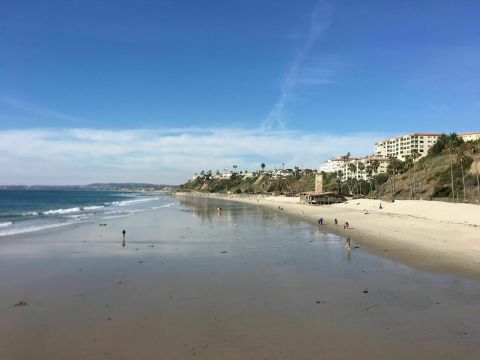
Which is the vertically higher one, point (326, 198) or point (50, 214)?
point (326, 198)

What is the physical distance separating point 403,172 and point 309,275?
3651 inches

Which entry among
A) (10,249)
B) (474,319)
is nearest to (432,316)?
(474,319)

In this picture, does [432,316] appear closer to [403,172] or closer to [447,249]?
[447,249]

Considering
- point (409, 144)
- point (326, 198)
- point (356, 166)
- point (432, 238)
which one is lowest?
point (432, 238)

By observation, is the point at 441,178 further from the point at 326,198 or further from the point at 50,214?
the point at 50,214

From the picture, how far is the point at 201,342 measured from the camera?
1125 cm

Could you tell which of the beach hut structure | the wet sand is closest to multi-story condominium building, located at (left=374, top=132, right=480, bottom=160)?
the beach hut structure

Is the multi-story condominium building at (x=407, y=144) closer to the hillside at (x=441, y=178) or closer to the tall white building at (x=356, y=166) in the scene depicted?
the tall white building at (x=356, y=166)

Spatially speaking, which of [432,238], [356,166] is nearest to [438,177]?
[432,238]

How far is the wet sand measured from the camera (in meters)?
10.9

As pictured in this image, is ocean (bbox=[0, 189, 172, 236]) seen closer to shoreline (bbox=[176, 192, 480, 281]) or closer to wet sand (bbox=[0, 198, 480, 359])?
wet sand (bbox=[0, 198, 480, 359])

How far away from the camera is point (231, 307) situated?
14.4 m

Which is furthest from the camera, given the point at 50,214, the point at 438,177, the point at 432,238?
the point at 438,177

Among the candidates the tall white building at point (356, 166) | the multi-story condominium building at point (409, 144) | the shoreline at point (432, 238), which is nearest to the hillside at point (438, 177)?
the tall white building at point (356, 166)
